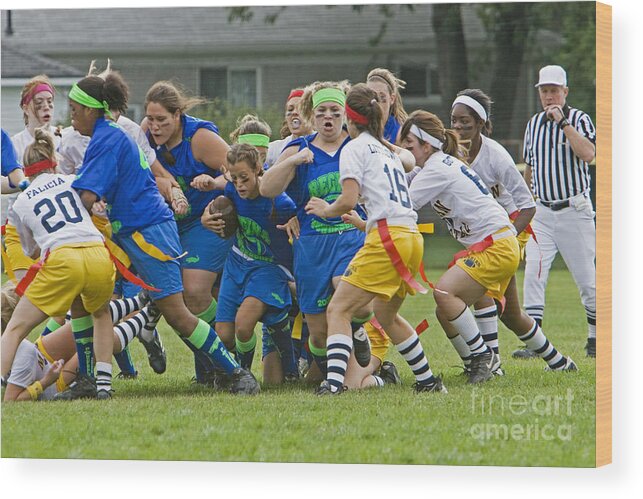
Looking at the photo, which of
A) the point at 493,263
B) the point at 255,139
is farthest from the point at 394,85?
the point at 493,263

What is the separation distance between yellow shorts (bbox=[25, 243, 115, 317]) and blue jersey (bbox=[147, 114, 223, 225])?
0.76 m

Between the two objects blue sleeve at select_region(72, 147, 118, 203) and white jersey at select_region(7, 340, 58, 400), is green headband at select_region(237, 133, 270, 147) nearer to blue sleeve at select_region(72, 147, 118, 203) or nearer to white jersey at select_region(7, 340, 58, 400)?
blue sleeve at select_region(72, 147, 118, 203)

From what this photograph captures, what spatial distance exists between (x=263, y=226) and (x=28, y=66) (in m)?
1.52

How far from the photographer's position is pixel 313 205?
6.28 meters

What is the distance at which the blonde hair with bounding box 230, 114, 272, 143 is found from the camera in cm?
684

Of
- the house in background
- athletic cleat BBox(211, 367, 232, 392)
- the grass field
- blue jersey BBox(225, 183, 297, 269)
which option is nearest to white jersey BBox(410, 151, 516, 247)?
the house in background

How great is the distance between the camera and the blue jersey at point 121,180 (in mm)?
6234

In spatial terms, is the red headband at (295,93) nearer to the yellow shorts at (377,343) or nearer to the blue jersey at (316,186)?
the blue jersey at (316,186)

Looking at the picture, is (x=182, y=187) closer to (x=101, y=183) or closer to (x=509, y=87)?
(x=101, y=183)

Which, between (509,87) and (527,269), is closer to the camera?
(509,87)

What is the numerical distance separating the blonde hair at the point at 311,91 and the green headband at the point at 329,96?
0.02 metres

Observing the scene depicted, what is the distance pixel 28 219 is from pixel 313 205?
145 centimetres

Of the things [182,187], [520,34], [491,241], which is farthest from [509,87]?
[182,187]

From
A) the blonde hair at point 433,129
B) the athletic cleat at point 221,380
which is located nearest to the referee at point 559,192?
the blonde hair at point 433,129
